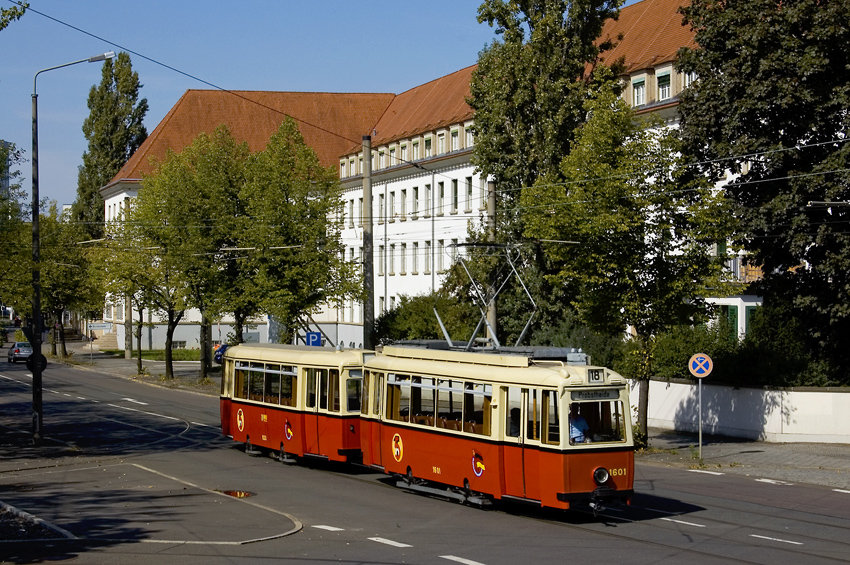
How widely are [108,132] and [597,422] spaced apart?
85536 mm

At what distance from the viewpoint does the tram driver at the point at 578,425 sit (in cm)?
1719

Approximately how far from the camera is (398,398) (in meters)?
21.4

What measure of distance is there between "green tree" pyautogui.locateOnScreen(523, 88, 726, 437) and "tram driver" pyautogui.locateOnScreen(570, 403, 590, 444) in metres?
10.7

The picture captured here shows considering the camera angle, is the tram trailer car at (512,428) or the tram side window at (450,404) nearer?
the tram trailer car at (512,428)

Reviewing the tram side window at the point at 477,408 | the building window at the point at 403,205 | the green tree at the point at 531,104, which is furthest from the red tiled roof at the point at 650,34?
the tram side window at the point at 477,408

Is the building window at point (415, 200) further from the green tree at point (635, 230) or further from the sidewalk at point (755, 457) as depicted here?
the green tree at point (635, 230)

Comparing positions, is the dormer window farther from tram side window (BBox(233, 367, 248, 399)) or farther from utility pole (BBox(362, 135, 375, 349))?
tram side window (BBox(233, 367, 248, 399))

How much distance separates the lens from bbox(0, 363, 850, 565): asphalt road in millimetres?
14828

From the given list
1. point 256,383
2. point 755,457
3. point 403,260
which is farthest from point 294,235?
point 403,260

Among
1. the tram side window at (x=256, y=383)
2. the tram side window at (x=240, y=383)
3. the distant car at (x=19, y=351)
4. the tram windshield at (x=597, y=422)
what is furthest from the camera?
the distant car at (x=19, y=351)

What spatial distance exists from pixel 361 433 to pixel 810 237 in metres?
13.6

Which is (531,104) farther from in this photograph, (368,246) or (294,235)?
(294,235)

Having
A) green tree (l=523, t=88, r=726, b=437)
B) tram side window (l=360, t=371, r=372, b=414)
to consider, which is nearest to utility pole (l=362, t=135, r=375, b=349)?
green tree (l=523, t=88, r=726, b=437)

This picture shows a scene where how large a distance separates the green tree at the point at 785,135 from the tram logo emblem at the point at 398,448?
12.3 metres
